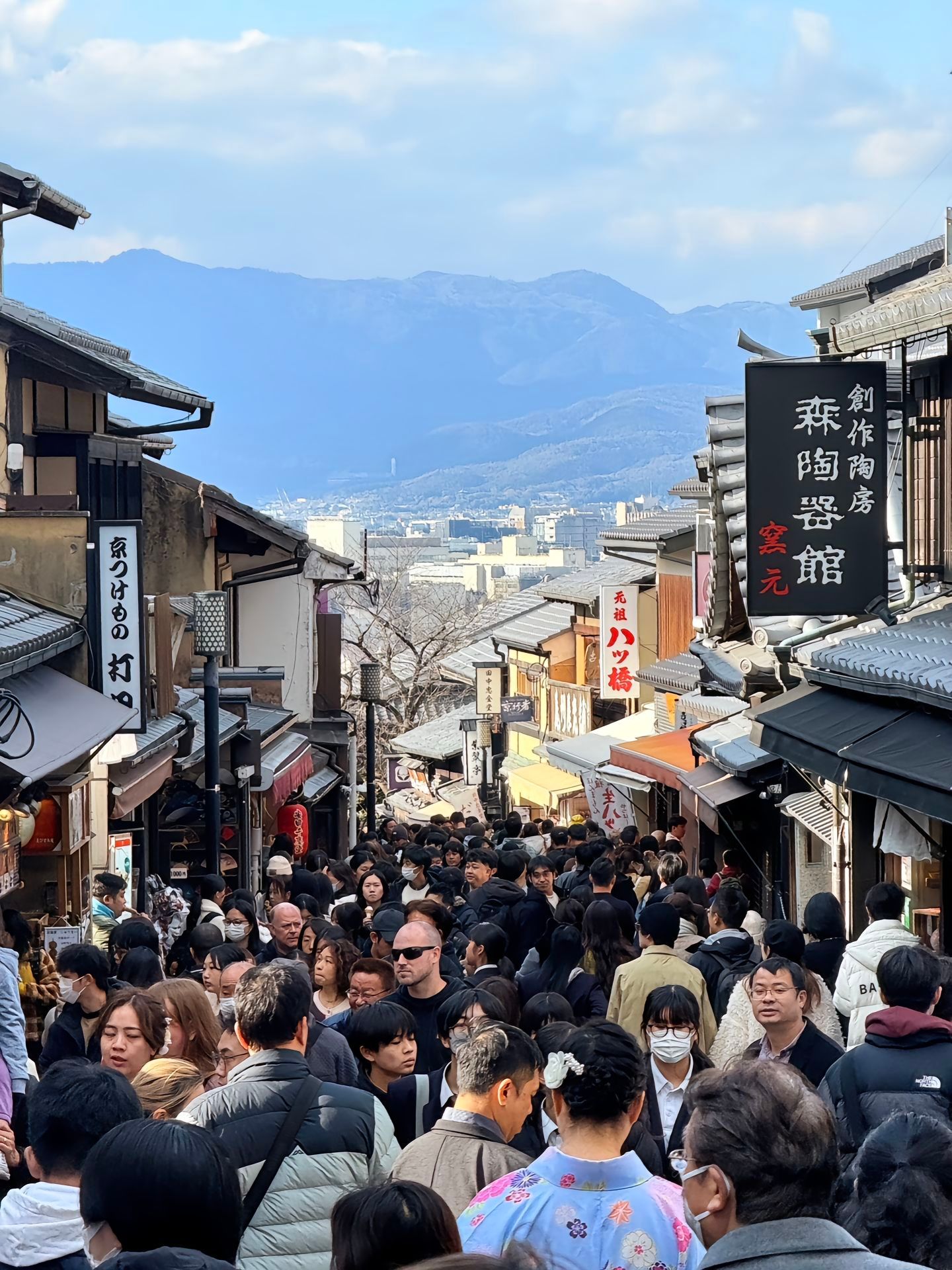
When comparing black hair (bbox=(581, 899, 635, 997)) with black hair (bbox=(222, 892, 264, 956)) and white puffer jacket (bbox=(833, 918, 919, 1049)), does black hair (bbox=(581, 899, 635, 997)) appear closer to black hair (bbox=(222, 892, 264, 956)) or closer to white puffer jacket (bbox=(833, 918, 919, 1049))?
white puffer jacket (bbox=(833, 918, 919, 1049))

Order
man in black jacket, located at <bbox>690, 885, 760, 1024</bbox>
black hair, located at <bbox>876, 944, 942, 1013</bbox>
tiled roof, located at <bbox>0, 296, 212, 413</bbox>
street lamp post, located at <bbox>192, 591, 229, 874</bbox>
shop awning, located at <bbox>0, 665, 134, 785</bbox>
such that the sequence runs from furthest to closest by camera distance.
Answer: street lamp post, located at <bbox>192, 591, 229, 874</bbox> → tiled roof, located at <bbox>0, 296, 212, 413</bbox> → shop awning, located at <bbox>0, 665, 134, 785</bbox> → man in black jacket, located at <bbox>690, 885, 760, 1024</bbox> → black hair, located at <bbox>876, 944, 942, 1013</bbox>

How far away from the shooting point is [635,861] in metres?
16.4

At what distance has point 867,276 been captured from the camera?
106 feet

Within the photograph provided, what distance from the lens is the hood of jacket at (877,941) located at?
7.76 meters

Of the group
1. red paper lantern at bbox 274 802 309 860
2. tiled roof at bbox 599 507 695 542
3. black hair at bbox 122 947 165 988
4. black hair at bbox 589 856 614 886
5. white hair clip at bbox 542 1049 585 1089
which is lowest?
red paper lantern at bbox 274 802 309 860

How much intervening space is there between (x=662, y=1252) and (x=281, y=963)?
6.61 feet

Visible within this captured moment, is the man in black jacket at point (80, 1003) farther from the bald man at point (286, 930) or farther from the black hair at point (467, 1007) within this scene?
the bald man at point (286, 930)

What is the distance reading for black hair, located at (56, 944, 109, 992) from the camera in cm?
746

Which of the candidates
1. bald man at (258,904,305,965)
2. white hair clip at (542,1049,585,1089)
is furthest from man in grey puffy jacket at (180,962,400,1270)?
bald man at (258,904,305,965)

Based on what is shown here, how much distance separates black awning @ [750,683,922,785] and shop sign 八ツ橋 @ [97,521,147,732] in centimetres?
537

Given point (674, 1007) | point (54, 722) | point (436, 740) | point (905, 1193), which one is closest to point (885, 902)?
point (674, 1007)

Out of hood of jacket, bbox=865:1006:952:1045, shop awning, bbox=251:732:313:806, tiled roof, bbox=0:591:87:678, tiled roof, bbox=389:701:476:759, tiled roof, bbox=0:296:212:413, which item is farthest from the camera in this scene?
tiled roof, bbox=389:701:476:759

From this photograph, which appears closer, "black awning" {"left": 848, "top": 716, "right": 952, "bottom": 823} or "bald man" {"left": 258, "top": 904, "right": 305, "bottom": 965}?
"black awning" {"left": 848, "top": 716, "right": 952, "bottom": 823}

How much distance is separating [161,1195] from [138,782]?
44.3 ft
